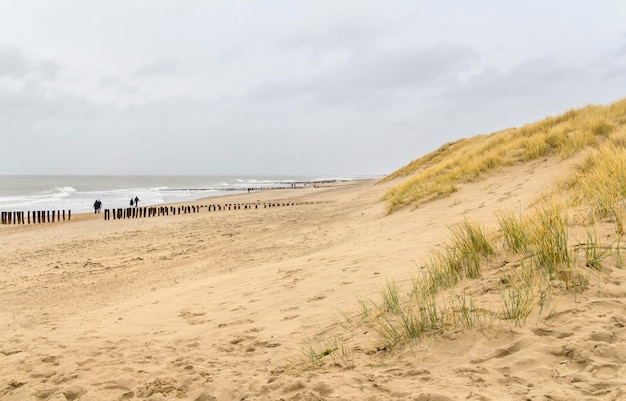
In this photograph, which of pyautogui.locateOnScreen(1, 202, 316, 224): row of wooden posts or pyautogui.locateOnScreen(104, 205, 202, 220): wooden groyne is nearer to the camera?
pyautogui.locateOnScreen(1, 202, 316, 224): row of wooden posts

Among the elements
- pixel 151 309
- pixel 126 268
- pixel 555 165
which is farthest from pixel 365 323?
pixel 555 165

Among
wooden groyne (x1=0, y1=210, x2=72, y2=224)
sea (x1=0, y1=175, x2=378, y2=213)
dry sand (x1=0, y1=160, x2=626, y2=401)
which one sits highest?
sea (x1=0, y1=175, x2=378, y2=213)

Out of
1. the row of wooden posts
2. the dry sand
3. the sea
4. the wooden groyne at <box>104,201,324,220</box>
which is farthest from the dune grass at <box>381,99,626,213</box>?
the sea

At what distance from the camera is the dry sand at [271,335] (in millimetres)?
2744

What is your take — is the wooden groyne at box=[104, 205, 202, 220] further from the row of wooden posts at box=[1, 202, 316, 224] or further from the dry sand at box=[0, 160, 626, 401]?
the dry sand at box=[0, 160, 626, 401]

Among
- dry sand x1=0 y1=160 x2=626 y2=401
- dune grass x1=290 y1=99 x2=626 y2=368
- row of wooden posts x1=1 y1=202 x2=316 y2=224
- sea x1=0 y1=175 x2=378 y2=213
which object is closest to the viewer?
dry sand x1=0 y1=160 x2=626 y2=401

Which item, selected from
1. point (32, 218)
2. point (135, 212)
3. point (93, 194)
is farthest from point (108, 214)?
point (93, 194)

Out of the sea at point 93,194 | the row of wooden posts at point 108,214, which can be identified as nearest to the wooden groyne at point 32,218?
the row of wooden posts at point 108,214

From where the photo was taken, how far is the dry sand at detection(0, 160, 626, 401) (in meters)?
2.74

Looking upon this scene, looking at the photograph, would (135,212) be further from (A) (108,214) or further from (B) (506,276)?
(B) (506,276)

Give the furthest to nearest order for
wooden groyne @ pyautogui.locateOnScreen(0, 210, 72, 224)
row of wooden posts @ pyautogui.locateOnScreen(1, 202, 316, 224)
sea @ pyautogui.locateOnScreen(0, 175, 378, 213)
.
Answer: sea @ pyautogui.locateOnScreen(0, 175, 378, 213) < row of wooden posts @ pyautogui.locateOnScreen(1, 202, 316, 224) < wooden groyne @ pyautogui.locateOnScreen(0, 210, 72, 224)

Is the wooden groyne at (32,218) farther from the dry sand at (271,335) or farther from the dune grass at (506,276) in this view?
the dune grass at (506,276)

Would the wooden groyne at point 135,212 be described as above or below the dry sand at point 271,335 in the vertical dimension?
above

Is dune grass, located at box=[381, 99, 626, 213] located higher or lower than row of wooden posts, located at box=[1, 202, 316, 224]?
higher
